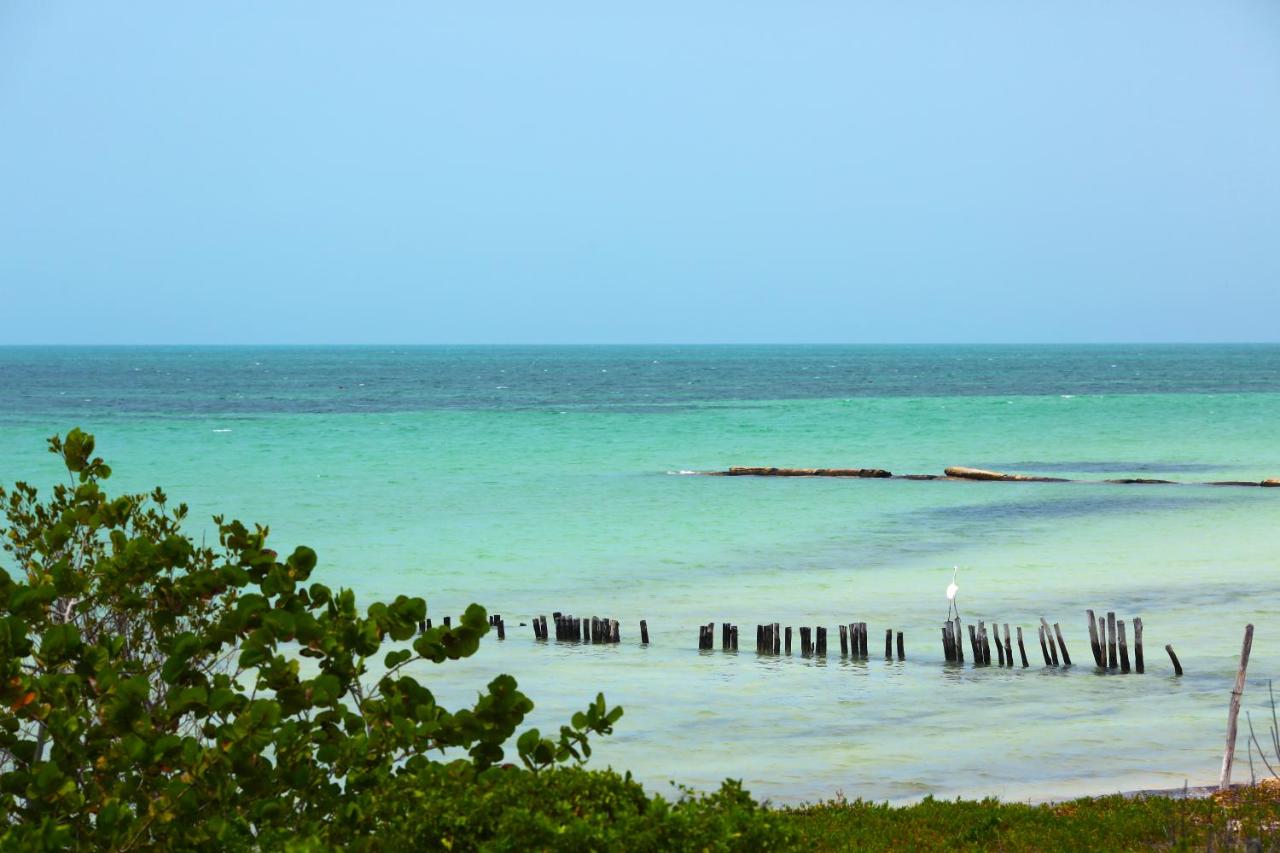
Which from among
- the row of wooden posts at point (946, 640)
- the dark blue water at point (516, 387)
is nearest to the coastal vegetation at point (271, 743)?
the row of wooden posts at point (946, 640)

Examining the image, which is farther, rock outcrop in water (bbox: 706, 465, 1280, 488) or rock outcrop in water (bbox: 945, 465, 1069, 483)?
rock outcrop in water (bbox: 945, 465, 1069, 483)

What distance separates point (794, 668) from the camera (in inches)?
796

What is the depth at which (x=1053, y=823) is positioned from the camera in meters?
11.6

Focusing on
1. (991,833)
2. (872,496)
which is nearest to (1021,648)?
(991,833)

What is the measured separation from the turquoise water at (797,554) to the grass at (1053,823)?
1975 mm

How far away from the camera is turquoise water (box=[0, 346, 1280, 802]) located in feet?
54.2

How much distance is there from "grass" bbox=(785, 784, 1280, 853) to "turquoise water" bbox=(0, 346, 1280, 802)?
1.97 meters

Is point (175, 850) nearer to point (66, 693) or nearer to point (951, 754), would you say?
point (66, 693)

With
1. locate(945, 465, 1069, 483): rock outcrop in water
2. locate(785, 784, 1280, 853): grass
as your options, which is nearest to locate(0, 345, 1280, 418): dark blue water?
locate(945, 465, 1069, 483): rock outcrop in water

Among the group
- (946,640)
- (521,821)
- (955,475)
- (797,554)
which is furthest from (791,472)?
(521,821)

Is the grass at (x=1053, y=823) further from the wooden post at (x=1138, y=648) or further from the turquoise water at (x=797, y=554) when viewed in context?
the wooden post at (x=1138, y=648)

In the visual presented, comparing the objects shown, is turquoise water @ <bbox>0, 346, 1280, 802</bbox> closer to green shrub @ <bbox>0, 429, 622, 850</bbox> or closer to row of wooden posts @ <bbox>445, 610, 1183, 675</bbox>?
row of wooden posts @ <bbox>445, 610, 1183, 675</bbox>

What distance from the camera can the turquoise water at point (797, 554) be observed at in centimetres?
1653

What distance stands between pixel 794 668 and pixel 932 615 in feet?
17.6
